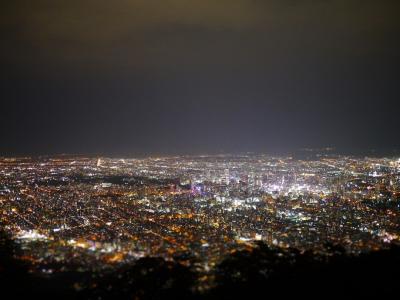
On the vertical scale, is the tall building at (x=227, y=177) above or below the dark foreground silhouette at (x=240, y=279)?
above

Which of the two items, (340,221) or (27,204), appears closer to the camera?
(340,221)

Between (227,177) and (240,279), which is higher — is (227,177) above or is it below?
above

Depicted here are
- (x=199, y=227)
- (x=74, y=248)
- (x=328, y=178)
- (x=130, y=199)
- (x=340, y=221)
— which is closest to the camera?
(x=74, y=248)

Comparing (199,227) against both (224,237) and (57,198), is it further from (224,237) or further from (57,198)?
(57,198)

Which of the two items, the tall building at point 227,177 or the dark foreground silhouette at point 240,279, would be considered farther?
the tall building at point 227,177

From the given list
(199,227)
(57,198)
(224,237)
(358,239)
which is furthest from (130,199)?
(358,239)

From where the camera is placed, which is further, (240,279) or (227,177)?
(227,177)

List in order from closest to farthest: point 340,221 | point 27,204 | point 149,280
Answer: point 149,280 < point 340,221 < point 27,204
